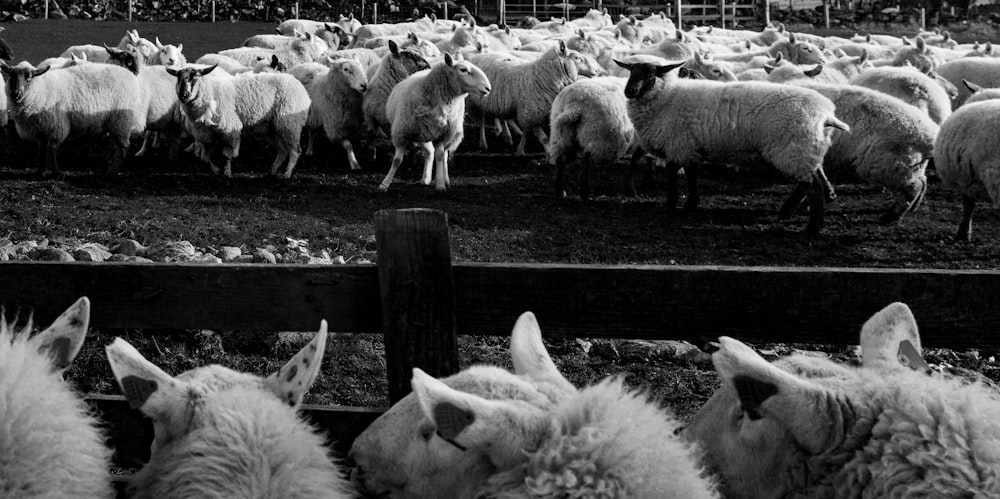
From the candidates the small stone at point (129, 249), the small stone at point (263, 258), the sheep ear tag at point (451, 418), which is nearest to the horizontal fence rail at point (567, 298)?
the sheep ear tag at point (451, 418)

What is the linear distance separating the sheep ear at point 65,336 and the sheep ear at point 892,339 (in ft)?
6.69

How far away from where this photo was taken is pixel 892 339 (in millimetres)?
2656

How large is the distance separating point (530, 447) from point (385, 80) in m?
13.7

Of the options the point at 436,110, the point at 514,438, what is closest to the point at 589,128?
the point at 436,110

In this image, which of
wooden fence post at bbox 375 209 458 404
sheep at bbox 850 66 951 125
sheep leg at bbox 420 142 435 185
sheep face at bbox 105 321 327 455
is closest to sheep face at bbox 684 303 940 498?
wooden fence post at bbox 375 209 458 404

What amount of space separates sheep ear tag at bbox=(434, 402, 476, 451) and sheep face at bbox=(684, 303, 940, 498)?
0.61 metres

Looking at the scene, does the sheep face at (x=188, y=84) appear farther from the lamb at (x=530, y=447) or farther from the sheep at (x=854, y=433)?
the sheep at (x=854, y=433)

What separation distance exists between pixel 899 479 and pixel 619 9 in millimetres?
46432

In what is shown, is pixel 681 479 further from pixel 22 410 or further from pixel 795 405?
pixel 22 410

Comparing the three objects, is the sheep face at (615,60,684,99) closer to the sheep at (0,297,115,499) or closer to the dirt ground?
the dirt ground

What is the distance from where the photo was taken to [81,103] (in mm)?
14031

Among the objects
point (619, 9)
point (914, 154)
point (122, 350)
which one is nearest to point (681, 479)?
point (122, 350)

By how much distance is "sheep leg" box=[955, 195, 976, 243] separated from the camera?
10.8m

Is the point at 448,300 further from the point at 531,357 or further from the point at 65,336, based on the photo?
the point at 65,336
